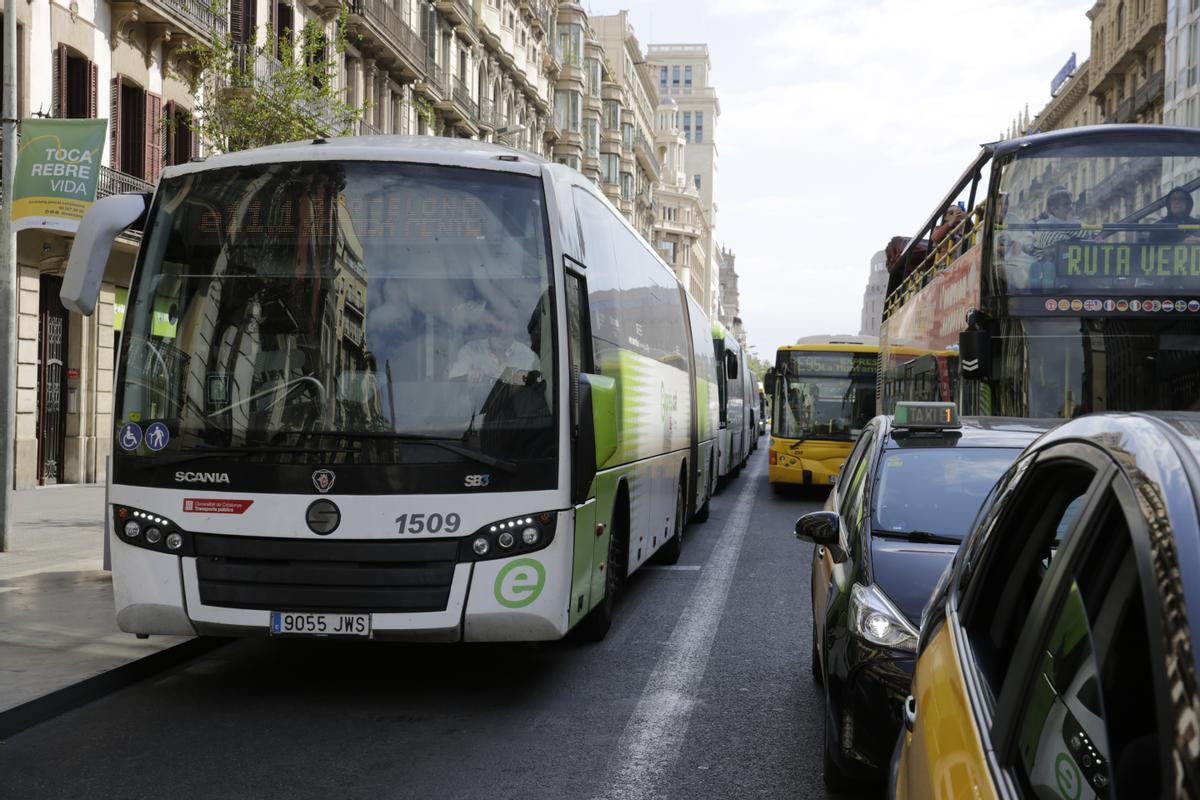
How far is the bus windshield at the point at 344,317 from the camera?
6.96 metres

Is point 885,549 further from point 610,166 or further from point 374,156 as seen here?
point 610,166

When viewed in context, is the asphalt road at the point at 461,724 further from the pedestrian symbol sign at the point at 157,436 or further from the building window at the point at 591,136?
the building window at the point at 591,136

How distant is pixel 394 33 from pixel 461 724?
104ft

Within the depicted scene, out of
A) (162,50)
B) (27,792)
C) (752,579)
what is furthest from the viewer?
(162,50)

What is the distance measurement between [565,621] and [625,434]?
2.69 meters

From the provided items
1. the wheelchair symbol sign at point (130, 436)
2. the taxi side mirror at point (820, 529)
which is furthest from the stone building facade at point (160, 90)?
the taxi side mirror at point (820, 529)

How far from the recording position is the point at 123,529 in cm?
709

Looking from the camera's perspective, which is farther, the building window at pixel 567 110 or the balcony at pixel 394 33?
the building window at pixel 567 110

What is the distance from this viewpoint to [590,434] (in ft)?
24.3

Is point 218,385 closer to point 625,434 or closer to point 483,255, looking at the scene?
point 483,255

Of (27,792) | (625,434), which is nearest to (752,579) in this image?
(625,434)

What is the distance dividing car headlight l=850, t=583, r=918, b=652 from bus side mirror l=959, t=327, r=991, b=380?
19.3 feet

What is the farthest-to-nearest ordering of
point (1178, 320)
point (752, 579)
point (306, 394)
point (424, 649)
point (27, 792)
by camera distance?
point (752, 579)
point (1178, 320)
point (424, 649)
point (306, 394)
point (27, 792)

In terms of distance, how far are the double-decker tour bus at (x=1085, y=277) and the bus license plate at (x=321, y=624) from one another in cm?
582
